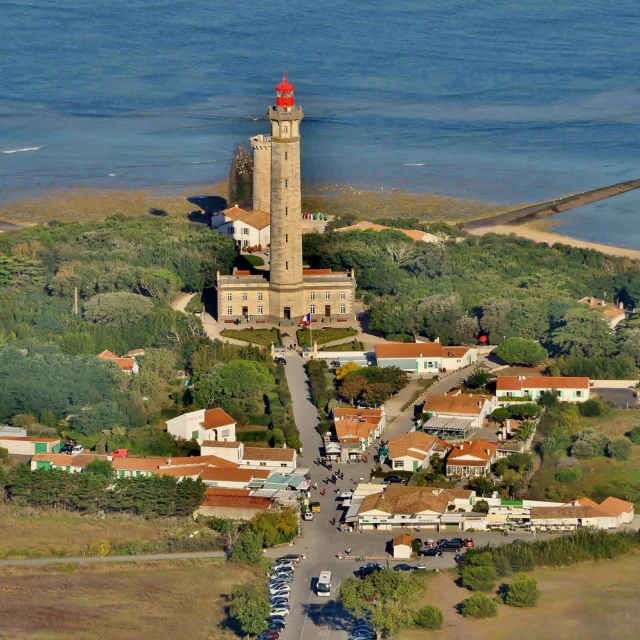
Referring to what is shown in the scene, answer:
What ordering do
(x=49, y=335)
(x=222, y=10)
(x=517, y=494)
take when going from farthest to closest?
(x=222, y=10)
(x=49, y=335)
(x=517, y=494)

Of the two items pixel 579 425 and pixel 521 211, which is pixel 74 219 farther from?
pixel 579 425

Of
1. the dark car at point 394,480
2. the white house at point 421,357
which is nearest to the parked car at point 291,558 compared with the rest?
the dark car at point 394,480

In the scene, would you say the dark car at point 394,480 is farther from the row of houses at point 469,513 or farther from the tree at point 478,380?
the tree at point 478,380

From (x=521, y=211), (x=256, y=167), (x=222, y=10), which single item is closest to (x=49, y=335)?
(x=256, y=167)

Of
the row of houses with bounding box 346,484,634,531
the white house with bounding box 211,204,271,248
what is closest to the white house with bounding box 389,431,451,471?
the row of houses with bounding box 346,484,634,531

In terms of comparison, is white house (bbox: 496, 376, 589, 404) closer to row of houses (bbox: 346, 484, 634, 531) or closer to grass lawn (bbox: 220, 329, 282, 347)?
row of houses (bbox: 346, 484, 634, 531)
